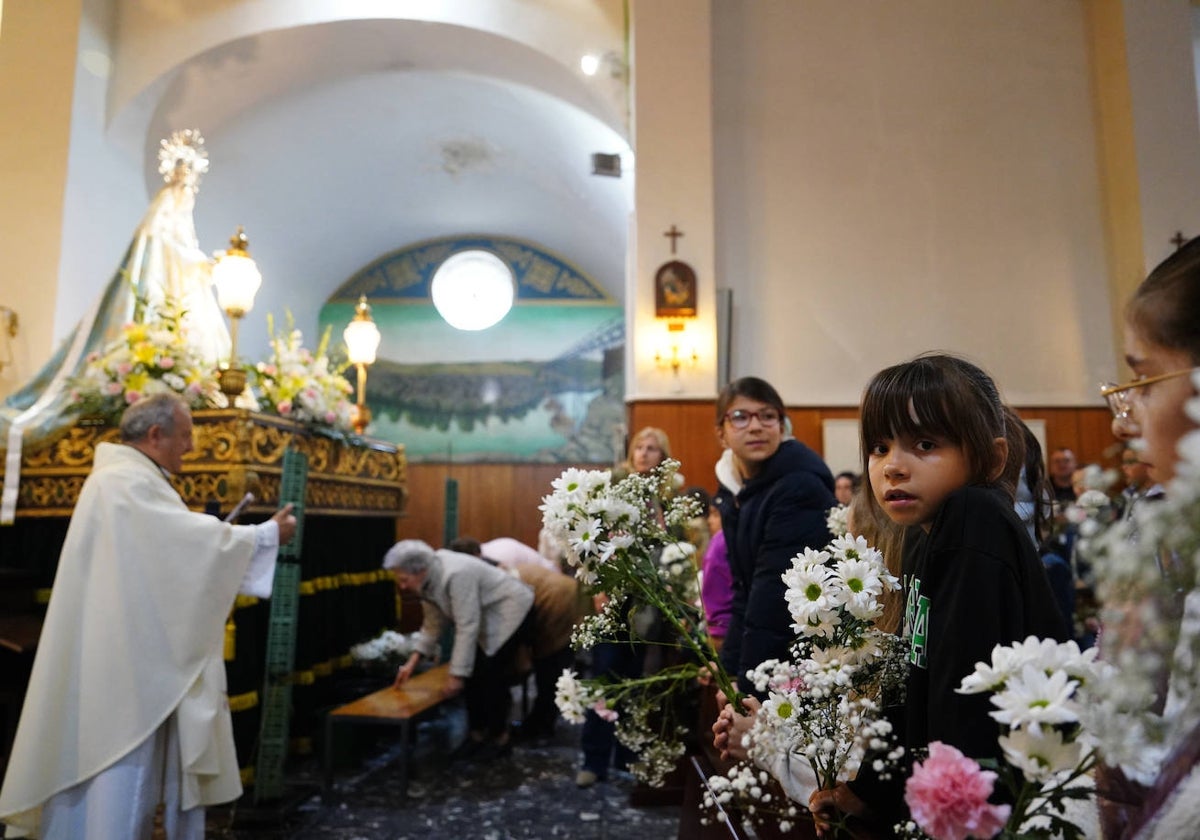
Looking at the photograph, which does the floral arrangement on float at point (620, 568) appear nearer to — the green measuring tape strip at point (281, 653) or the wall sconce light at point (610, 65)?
the green measuring tape strip at point (281, 653)

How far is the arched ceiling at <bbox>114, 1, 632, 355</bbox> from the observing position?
8.16m

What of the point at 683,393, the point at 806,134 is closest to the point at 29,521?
the point at 683,393

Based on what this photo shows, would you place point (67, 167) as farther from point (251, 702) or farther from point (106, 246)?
point (251, 702)

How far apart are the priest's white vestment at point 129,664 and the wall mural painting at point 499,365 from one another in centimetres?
906

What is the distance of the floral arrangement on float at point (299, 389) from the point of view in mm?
5527

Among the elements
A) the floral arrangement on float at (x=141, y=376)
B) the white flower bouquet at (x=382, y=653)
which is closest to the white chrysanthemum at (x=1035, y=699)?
the floral arrangement on float at (x=141, y=376)

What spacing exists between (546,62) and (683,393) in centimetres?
347

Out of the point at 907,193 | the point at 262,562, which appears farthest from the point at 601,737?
the point at 907,193

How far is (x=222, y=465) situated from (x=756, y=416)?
11.1 feet

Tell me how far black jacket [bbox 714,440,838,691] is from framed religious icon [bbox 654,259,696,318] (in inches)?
178

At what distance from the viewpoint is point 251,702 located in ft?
15.4

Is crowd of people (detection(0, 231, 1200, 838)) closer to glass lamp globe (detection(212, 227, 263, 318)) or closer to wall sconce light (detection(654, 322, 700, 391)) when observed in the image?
glass lamp globe (detection(212, 227, 263, 318))

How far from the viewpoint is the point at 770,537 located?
242 cm

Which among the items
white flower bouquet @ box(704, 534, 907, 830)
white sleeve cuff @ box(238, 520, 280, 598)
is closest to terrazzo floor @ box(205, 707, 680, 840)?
white sleeve cuff @ box(238, 520, 280, 598)
